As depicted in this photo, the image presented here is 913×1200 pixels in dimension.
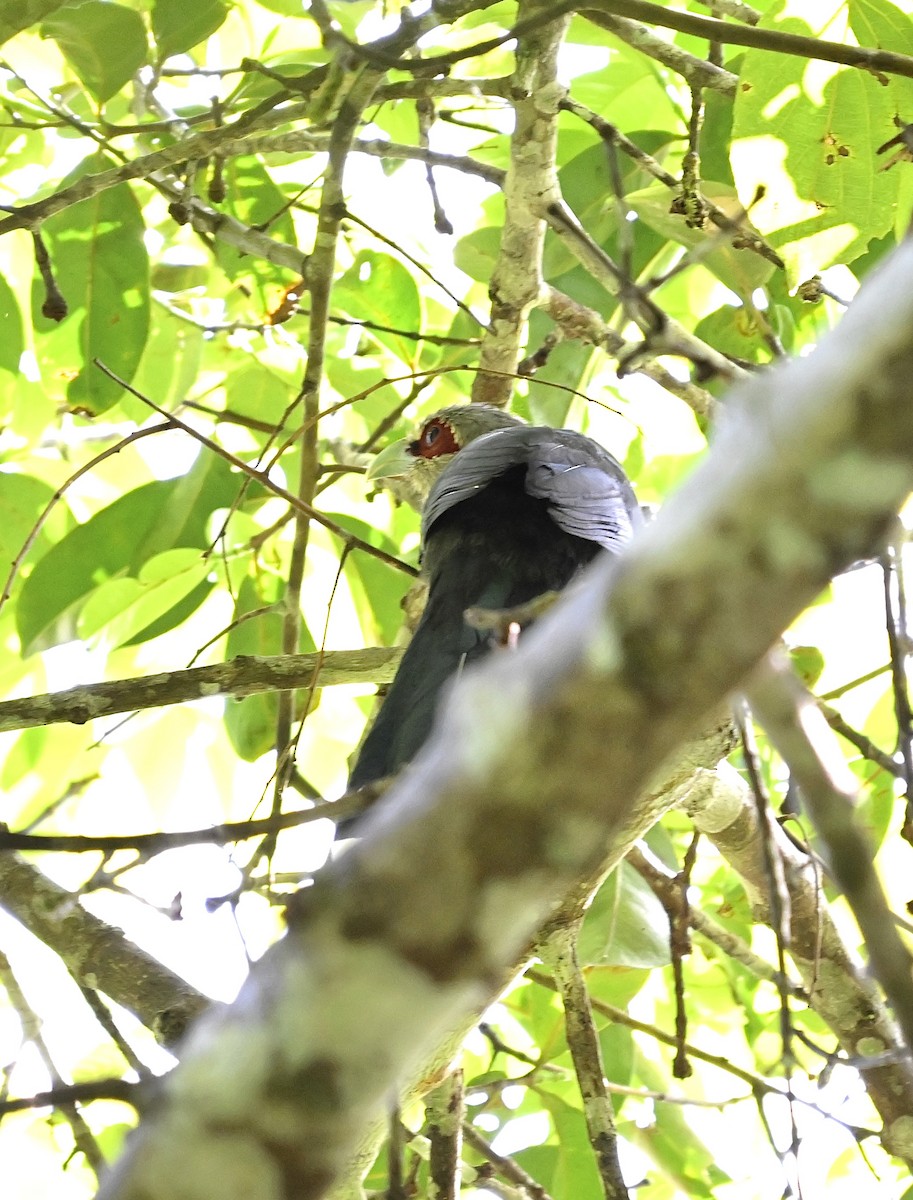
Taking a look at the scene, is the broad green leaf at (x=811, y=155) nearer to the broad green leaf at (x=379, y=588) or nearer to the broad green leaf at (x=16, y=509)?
the broad green leaf at (x=379, y=588)

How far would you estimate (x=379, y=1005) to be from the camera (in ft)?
2.28

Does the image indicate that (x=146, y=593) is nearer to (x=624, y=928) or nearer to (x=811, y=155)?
(x=624, y=928)

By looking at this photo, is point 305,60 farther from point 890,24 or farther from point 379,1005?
point 379,1005

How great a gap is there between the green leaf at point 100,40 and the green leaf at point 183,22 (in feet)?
0.35

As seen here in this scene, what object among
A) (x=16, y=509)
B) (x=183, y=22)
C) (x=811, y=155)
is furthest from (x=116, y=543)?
(x=811, y=155)

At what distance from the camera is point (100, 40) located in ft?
8.23

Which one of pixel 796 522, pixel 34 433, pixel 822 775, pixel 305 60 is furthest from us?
pixel 34 433

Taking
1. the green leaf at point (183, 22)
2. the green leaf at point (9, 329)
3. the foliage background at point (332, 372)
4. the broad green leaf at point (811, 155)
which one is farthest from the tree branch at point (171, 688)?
the green leaf at point (183, 22)

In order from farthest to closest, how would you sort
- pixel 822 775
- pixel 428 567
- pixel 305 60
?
pixel 305 60 < pixel 428 567 < pixel 822 775

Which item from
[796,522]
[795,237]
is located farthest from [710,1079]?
[796,522]

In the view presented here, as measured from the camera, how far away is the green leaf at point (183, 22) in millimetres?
2602

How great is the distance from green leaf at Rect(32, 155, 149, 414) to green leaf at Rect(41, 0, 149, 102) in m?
0.25

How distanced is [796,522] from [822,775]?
0.20m

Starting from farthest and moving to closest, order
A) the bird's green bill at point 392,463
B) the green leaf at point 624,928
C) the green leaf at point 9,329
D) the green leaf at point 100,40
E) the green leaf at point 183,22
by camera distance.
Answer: the bird's green bill at point 392,463
the green leaf at point 9,329
the green leaf at point 624,928
the green leaf at point 183,22
the green leaf at point 100,40
